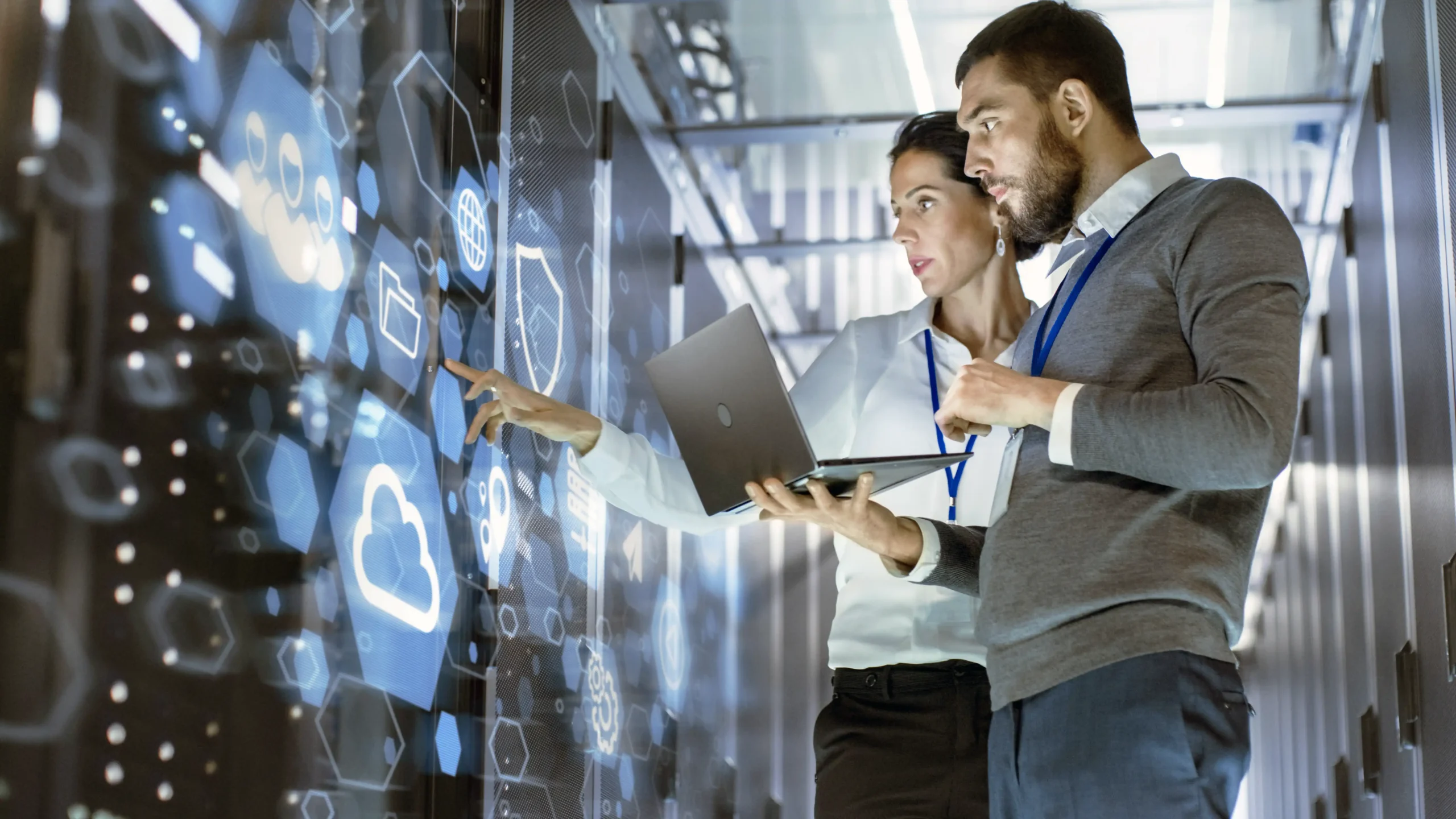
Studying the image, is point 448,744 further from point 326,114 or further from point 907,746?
point 326,114

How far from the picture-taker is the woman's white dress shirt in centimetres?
241

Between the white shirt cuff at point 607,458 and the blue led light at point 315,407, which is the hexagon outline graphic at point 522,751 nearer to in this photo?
the white shirt cuff at point 607,458

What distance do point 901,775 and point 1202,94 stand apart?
272 cm

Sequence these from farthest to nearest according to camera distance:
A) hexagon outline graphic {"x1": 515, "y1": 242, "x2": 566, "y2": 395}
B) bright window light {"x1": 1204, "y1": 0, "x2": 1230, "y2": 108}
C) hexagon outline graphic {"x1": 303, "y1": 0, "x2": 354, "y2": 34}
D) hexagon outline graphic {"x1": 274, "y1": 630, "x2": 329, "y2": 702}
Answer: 1. bright window light {"x1": 1204, "y1": 0, "x2": 1230, "y2": 108}
2. hexagon outline graphic {"x1": 515, "y1": 242, "x2": 566, "y2": 395}
3. hexagon outline graphic {"x1": 303, "y1": 0, "x2": 354, "y2": 34}
4. hexagon outline graphic {"x1": 274, "y1": 630, "x2": 329, "y2": 702}

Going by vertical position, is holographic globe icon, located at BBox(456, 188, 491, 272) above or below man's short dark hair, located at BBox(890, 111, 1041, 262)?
below

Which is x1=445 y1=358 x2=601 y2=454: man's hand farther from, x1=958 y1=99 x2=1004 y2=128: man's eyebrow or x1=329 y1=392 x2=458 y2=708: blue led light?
x1=958 y1=99 x2=1004 y2=128: man's eyebrow

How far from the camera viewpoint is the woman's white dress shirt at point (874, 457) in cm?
241

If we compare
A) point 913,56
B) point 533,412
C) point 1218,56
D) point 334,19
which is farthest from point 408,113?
point 1218,56

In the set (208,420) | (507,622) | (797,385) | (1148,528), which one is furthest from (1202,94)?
(208,420)

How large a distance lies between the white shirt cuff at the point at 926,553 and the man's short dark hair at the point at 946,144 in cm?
76

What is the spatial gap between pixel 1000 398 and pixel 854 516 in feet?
1.27

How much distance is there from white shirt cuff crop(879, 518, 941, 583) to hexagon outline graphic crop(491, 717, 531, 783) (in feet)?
3.04

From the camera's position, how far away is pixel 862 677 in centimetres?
243

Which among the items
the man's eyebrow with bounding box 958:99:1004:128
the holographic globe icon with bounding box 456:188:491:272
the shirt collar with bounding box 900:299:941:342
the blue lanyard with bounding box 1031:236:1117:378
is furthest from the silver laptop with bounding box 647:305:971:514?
the holographic globe icon with bounding box 456:188:491:272
